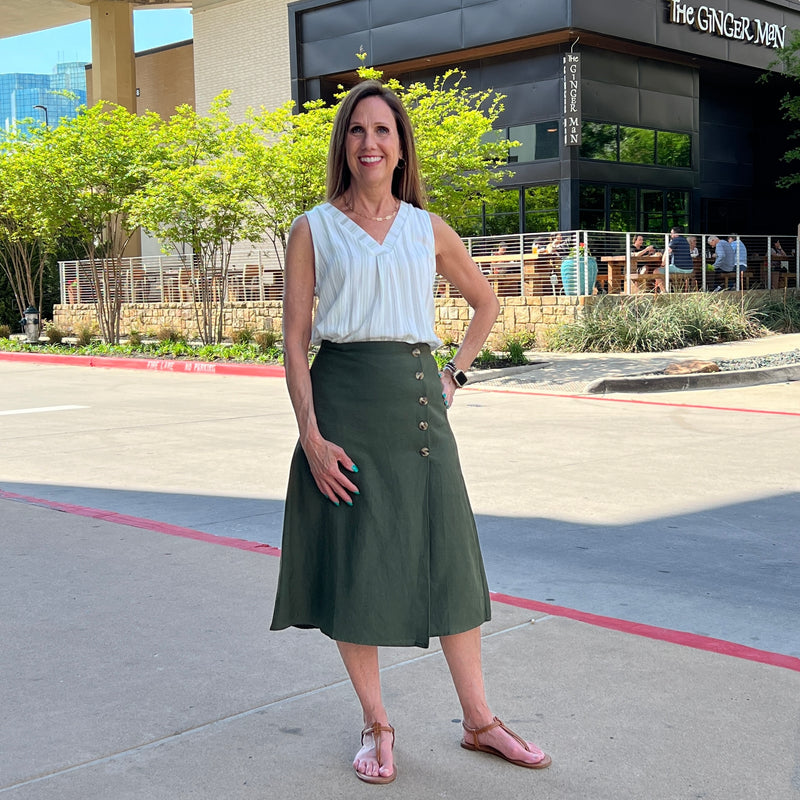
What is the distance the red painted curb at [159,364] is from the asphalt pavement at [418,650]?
28.4ft

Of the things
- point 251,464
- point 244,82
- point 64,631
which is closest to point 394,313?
point 64,631

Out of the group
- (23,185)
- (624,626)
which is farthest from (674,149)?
(624,626)

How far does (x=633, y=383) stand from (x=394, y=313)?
11704 mm

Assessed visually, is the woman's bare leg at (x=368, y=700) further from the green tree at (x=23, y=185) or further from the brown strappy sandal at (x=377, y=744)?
the green tree at (x=23, y=185)

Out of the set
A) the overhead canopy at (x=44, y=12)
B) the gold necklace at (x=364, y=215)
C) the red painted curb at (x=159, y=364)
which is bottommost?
the red painted curb at (x=159, y=364)

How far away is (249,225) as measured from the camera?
21.0 meters

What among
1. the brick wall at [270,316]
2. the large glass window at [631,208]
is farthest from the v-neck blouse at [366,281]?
the large glass window at [631,208]

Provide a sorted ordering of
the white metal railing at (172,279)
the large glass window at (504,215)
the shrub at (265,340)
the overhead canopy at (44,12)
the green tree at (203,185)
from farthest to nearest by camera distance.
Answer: the overhead canopy at (44,12), the large glass window at (504,215), the white metal railing at (172,279), the shrub at (265,340), the green tree at (203,185)

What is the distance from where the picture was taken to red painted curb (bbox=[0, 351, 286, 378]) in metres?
18.4

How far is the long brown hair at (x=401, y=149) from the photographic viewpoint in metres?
3.31

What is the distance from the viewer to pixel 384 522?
10.5 ft

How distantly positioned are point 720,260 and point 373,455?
21.8 m

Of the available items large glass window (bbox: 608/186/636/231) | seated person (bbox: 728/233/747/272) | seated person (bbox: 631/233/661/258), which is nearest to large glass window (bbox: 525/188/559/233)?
large glass window (bbox: 608/186/636/231)

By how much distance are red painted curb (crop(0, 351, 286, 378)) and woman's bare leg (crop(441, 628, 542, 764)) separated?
14.3m
